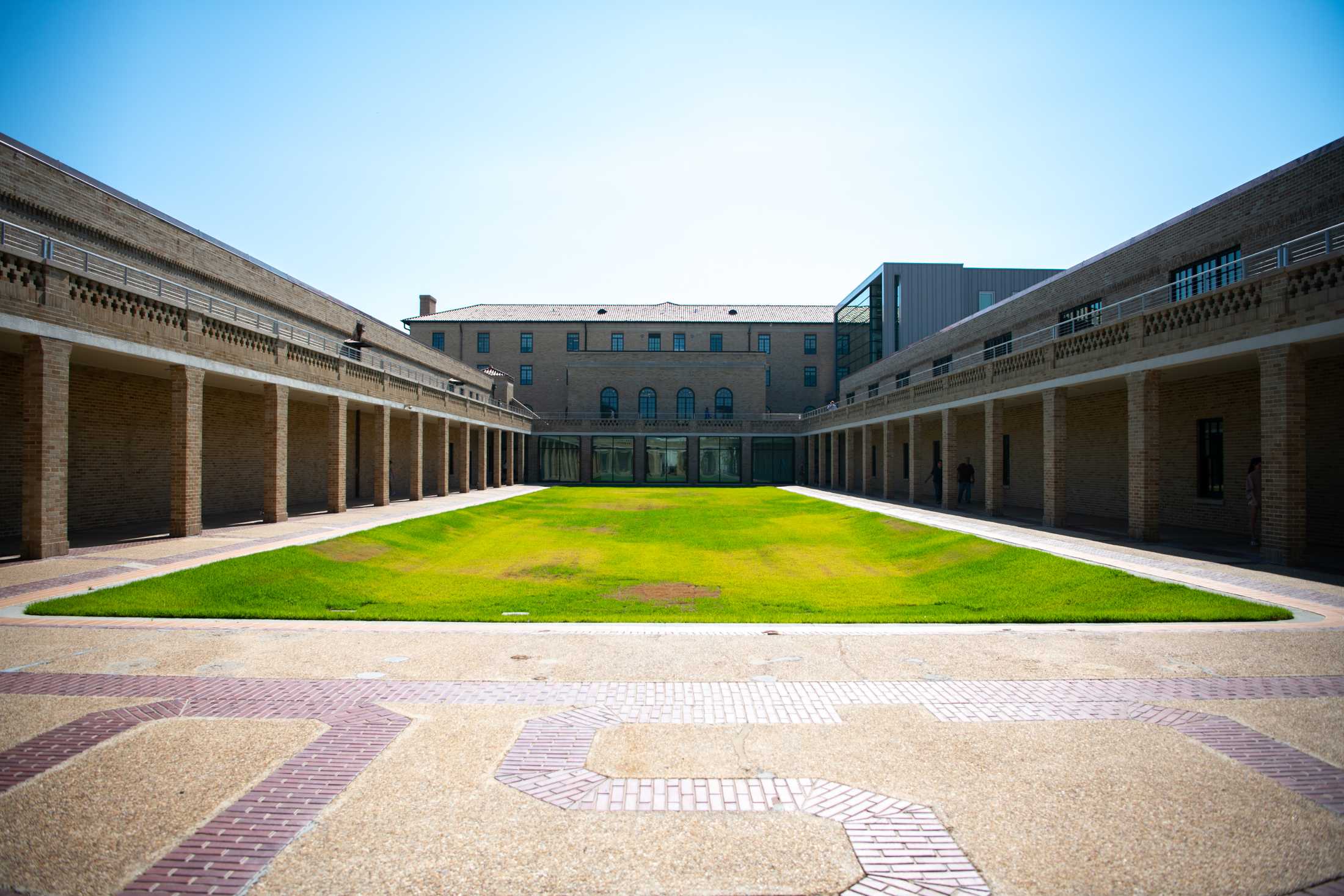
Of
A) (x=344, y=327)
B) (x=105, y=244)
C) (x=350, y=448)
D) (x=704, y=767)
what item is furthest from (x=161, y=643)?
(x=344, y=327)

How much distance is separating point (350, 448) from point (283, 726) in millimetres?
30117

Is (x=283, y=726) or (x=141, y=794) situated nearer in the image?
(x=141, y=794)

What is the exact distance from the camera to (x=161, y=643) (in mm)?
7445

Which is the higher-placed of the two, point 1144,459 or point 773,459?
point 1144,459

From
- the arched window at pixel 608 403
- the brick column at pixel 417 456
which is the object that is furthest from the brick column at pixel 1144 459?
the arched window at pixel 608 403

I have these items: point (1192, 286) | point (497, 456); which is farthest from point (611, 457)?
point (1192, 286)

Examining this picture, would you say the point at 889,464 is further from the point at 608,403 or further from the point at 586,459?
the point at 608,403

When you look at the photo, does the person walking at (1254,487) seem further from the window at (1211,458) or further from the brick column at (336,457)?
the brick column at (336,457)

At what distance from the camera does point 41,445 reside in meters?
12.9

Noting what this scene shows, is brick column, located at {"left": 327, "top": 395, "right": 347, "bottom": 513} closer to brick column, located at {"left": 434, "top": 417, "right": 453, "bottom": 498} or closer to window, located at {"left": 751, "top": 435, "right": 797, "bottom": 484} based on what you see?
brick column, located at {"left": 434, "top": 417, "right": 453, "bottom": 498}

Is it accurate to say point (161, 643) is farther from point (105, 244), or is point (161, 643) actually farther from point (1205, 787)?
point (105, 244)

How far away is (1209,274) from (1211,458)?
17.6 feet

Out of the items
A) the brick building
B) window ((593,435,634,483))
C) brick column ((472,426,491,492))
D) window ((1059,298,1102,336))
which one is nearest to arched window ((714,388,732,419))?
window ((593,435,634,483))

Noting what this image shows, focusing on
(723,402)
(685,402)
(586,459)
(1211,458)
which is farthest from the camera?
(685,402)
